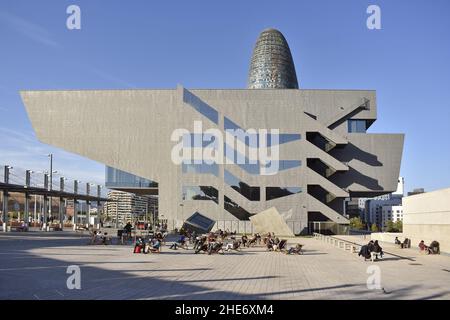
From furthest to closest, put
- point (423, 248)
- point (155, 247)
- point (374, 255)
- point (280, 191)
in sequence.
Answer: point (280, 191), point (423, 248), point (155, 247), point (374, 255)

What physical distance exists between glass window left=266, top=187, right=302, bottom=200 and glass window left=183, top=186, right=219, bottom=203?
6873 millimetres

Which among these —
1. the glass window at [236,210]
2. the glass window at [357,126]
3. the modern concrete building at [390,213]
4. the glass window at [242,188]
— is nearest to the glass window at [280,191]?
the glass window at [242,188]

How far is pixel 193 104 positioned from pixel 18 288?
151 feet

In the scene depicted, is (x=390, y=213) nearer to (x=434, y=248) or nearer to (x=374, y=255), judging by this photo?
(x=434, y=248)

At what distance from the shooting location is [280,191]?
54.0m

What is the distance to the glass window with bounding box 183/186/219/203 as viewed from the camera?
54.3 meters

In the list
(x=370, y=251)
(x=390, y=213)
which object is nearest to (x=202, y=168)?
(x=370, y=251)

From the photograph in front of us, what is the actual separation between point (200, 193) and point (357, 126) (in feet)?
79.9

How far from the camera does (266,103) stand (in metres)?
56.4

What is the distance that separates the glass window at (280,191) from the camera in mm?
53812

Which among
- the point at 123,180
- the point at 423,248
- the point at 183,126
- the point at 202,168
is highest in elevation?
the point at 183,126
